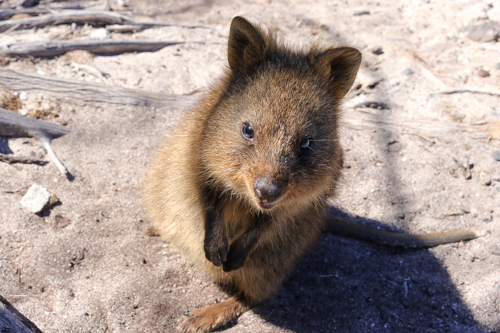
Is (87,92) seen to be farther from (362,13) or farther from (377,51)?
(362,13)

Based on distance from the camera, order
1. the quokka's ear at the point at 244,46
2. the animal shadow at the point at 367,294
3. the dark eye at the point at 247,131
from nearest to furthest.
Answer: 1. the dark eye at the point at 247,131
2. the quokka's ear at the point at 244,46
3. the animal shadow at the point at 367,294

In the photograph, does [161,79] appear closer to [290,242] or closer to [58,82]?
[58,82]

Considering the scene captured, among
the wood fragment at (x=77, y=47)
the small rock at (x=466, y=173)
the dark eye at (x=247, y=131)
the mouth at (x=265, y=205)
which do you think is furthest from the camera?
the wood fragment at (x=77, y=47)

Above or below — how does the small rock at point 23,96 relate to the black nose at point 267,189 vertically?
below

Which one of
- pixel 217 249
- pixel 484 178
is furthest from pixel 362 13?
pixel 217 249

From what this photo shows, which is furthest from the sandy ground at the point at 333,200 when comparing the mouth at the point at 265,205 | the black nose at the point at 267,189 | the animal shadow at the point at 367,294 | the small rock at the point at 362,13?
the black nose at the point at 267,189

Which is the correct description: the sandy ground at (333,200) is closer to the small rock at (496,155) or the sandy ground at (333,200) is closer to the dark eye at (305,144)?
the small rock at (496,155)
